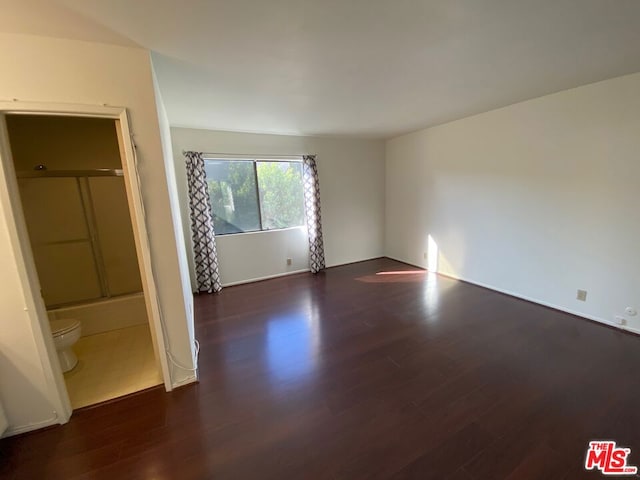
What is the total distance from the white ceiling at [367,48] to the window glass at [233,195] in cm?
113

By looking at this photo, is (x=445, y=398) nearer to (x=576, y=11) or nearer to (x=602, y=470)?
(x=602, y=470)

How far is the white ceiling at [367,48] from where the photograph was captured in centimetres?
135

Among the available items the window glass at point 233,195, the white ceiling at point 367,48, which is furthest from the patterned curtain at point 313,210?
the white ceiling at point 367,48

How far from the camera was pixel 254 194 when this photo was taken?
4.25 meters

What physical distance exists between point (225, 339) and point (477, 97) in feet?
12.2

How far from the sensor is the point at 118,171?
116 inches

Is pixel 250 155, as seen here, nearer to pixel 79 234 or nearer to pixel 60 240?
pixel 79 234

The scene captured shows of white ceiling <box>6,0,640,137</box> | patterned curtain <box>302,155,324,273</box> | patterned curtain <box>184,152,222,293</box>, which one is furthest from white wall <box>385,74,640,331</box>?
patterned curtain <box>184,152,222,293</box>

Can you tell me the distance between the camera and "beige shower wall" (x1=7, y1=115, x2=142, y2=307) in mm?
2764

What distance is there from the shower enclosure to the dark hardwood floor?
1347mm

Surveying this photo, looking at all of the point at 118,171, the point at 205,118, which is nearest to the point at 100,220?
the point at 118,171

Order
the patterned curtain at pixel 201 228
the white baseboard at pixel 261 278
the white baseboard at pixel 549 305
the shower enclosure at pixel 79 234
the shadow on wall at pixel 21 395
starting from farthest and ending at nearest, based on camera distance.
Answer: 1. the white baseboard at pixel 261 278
2. the patterned curtain at pixel 201 228
3. the shower enclosure at pixel 79 234
4. the white baseboard at pixel 549 305
5. the shadow on wall at pixel 21 395

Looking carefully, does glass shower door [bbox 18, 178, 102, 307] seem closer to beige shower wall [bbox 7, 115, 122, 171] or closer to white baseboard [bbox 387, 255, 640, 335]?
beige shower wall [bbox 7, 115, 122, 171]

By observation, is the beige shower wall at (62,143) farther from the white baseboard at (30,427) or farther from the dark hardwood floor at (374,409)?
the white baseboard at (30,427)
